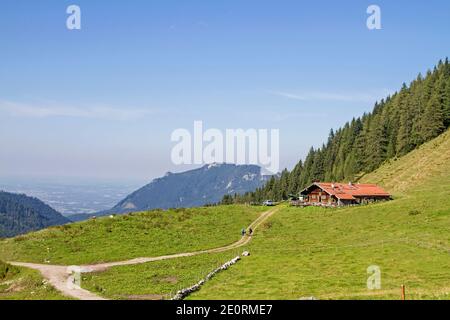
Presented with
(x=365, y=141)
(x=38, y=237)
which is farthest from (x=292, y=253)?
(x=365, y=141)

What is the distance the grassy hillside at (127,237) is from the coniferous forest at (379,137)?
66.4m

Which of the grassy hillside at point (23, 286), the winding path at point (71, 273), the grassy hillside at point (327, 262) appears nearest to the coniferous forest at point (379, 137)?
Result: the grassy hillside at point (327, 262)

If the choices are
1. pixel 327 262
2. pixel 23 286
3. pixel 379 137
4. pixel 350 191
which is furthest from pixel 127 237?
pixel 379 137

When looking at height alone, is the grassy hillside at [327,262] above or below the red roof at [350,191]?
below

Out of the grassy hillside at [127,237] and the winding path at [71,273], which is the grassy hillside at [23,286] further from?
the grassy hillside at [127,237]

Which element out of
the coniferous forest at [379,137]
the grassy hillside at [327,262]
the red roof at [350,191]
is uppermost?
the coniferous forest at [379,137]

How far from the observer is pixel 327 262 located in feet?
154

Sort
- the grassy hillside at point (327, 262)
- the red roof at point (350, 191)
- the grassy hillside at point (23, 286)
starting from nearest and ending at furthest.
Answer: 1. the grassy hillside at point (327, 262)
2. the grassy hillside at point (23, 286)
3. the red roof at point (350, 191)

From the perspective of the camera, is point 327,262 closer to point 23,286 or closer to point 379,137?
point 23,286

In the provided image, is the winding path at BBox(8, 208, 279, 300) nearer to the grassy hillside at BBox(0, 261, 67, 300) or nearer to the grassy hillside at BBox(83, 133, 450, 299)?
the grassy hillside at BBox(0, 261, 67, 300)

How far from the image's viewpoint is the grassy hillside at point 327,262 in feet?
117

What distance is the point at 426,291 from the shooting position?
3153 centimetres

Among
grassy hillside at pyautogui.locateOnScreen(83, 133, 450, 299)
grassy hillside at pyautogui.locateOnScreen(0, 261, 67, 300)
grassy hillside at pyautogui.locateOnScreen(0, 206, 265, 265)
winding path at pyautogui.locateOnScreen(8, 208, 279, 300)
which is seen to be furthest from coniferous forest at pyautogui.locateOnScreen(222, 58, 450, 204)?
grassy hillside at pyautogui.locateOnScreen(0, 261, 67, 300)

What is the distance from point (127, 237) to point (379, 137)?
93.6 metres
